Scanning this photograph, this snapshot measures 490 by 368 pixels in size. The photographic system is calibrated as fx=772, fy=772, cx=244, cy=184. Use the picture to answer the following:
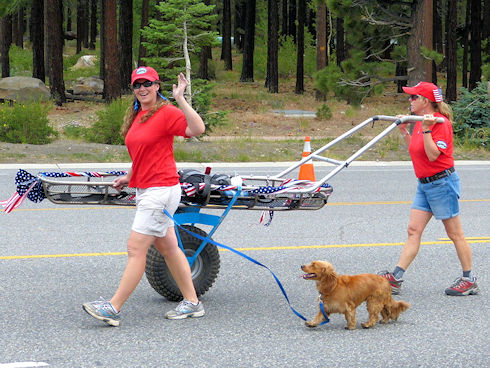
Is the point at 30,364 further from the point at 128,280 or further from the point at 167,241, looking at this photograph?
the point at 167,241

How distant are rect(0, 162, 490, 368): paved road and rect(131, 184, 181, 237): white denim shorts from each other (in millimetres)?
748

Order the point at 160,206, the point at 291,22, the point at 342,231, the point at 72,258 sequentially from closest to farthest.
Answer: the point at 160,206, the point at 72,258, the point at 342,231, the point at 291,22

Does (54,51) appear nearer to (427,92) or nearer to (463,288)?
(427,92)

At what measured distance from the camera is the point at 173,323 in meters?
5.77

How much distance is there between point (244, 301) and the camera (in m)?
6.48

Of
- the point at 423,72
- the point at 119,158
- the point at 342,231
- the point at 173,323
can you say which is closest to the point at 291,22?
the point at 423,72

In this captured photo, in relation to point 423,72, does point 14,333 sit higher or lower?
lower

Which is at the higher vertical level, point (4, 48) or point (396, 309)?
point (4, 48)

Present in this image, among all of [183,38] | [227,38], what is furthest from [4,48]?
[183,38]

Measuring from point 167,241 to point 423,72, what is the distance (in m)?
18.4

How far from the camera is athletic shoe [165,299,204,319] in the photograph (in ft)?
19.1

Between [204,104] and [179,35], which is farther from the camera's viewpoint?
[204,104]

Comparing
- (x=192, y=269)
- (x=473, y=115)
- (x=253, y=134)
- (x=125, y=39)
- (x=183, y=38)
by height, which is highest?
(x=125, y=39)

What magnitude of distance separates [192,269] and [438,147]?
88.4 inches
